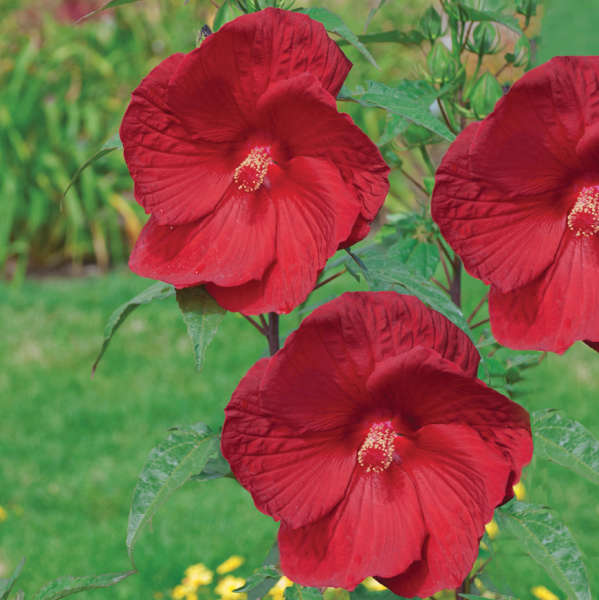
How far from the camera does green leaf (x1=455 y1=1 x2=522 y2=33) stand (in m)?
0.93

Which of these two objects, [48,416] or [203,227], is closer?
[203,227]

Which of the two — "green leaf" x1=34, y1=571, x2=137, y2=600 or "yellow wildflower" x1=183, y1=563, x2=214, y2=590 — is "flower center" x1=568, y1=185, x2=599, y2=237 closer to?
"green leaf" x1=34, y1=571, x2=137, y2=600

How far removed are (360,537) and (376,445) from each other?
93mm

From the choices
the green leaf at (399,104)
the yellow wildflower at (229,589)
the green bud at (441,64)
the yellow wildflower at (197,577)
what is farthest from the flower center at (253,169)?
the yellow wildflower at (197,577)

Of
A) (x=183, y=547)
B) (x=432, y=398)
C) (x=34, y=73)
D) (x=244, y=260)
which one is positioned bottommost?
(x=183, y=547)

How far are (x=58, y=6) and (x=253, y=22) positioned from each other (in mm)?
5522

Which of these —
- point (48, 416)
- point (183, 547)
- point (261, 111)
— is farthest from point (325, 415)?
point (48, 416)

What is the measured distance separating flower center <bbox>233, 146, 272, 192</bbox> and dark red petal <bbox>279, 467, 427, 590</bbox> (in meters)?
0.30

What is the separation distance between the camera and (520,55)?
111 centimetres

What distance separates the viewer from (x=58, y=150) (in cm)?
492

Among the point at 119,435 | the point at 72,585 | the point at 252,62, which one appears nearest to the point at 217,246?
the point at 252,62

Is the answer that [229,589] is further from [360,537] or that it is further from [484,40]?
[484,40]

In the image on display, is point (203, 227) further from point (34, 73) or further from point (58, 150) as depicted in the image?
point (34, 73)

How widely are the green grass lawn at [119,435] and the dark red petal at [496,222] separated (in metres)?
1.18
